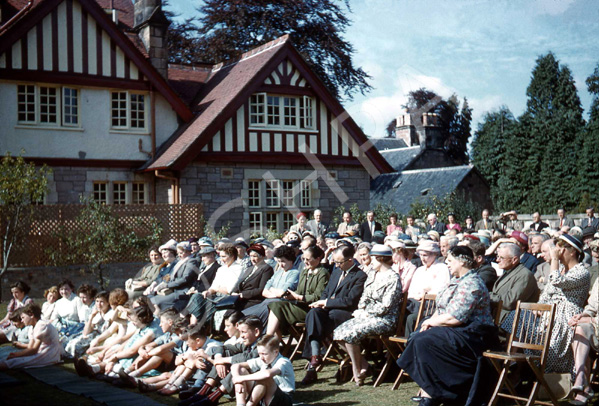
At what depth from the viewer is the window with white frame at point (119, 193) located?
18.9 m

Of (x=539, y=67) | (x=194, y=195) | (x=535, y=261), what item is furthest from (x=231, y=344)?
(x=539, y=67)

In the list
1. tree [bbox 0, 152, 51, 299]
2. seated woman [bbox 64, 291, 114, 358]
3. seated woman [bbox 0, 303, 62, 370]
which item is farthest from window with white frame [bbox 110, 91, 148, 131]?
seated woman [bbox 0, 303, 62, 370]

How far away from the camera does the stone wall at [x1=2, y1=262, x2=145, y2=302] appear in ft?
50.7

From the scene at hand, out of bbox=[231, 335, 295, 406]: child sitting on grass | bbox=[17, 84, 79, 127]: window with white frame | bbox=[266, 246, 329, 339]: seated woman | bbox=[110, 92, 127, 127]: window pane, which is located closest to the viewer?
bbox=[231, 335, 295, 406]: child sitting on grass

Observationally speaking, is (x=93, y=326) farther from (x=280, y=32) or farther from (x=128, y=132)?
(x=280, y=32)

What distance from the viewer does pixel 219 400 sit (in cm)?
714

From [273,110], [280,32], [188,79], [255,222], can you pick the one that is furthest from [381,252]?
[280,32]

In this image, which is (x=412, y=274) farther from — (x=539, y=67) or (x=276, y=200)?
(x=539, y=67)

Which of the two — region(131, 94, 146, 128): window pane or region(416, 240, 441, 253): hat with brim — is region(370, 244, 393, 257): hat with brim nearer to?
region(416, 240, 441, 253): hat with brim

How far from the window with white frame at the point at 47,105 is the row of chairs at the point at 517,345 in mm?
12778

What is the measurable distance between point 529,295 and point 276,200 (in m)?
13.0

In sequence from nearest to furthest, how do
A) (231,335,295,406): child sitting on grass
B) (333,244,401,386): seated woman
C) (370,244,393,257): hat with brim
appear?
(231,335,295,406): child sitting on grass, (333,244,401,386): seated woman, (370,244,393,257): hat with brim

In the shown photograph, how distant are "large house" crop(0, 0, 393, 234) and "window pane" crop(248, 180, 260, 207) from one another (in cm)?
4

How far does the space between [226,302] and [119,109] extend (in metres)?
11.0
